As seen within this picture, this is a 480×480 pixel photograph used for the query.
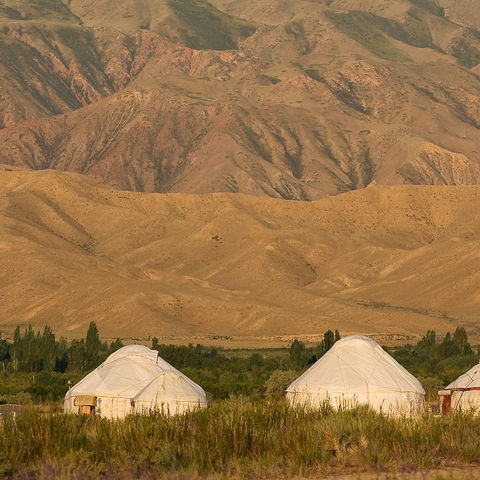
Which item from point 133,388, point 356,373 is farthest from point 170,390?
point 356,373

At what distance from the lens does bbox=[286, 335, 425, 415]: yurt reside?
1270 inches

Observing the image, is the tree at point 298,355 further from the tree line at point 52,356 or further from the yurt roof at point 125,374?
the yurt roof at point 125,374

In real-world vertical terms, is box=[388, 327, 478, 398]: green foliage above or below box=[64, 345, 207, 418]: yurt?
above

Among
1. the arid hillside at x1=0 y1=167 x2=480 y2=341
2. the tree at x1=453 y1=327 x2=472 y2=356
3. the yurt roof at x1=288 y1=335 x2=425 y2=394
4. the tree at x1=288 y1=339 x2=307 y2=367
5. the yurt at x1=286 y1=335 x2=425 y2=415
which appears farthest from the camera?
the arid hillside at x1=0 y1=167 x2=480 y2=341

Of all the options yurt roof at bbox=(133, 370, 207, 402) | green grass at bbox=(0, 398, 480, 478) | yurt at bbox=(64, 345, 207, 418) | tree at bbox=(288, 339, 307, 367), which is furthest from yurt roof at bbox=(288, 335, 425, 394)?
tree at bbox=(288, 339, 307, 367)

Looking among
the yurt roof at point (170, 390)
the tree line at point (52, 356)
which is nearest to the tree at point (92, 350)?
the tree line at point (52, 356)

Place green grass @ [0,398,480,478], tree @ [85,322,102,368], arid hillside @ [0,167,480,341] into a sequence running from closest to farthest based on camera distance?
green grass @ [0,398,480,478] < tree @ [85,322,102,368] < arid hillside @ [0,167,480,341]

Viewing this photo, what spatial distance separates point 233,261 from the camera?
133 metres

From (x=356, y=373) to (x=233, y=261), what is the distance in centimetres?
9976

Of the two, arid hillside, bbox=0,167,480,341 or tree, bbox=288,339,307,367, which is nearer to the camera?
tree, bbox=288,339,307,367

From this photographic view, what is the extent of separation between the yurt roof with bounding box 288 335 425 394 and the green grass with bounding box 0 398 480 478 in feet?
47.0

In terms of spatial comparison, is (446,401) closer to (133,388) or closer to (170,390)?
(170,390)

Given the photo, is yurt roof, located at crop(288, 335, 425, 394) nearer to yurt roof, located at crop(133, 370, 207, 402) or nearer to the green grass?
yurt roof, located at crop(133, 370, 207, 402)

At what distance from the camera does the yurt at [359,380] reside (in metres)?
32.2
